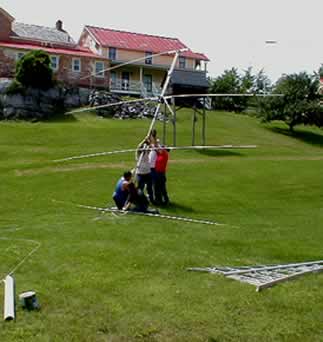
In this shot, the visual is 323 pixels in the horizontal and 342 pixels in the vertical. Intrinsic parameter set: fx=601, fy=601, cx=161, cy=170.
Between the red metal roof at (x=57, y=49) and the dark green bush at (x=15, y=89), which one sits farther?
the red metal roof at (x=57, y=49)

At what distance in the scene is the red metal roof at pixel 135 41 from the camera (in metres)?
61.8

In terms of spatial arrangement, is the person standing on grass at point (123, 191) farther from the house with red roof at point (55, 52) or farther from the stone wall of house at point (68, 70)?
the stone wall of house at point (68, 70)

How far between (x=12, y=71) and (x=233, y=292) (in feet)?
155

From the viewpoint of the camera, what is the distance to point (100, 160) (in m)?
29.2

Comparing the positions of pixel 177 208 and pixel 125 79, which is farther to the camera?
pixel 125 79

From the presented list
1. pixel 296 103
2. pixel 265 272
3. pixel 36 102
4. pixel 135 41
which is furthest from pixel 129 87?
pixel 265 272

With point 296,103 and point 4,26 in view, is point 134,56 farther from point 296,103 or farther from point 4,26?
point 296,103

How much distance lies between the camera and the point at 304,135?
172ft

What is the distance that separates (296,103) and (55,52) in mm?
22425

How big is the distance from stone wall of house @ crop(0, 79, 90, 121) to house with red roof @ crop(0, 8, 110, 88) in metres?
2.96

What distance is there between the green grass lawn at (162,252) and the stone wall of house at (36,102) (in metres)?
17.8

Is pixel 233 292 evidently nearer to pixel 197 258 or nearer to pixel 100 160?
pixel 197 258

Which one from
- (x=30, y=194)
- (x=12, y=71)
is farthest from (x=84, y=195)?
(x=12, y=71)

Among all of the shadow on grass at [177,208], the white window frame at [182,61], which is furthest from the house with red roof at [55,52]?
the shadow on grass at [177,208]
